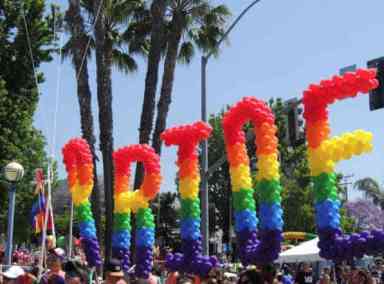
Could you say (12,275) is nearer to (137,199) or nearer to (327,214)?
(137,199)

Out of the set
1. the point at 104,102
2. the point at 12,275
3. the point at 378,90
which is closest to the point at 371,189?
the point at 104,102

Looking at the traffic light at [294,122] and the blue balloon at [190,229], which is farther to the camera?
the traffic light at [294,122]

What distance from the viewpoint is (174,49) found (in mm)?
20641

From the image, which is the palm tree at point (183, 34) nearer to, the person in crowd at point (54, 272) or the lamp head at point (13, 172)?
the lamp head at point (13, 172)

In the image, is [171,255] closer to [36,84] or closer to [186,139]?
[186,139]

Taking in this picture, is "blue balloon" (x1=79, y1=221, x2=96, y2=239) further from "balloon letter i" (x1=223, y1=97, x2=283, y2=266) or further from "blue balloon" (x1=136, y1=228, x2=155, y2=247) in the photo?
"balloon letter i" (x1=223, y1=97, x2=283, y2=266)

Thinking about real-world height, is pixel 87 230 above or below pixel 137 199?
below

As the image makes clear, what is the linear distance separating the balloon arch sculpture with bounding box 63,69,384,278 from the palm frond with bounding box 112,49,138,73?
12.3 meters

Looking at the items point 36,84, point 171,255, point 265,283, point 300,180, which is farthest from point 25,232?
point 265,283

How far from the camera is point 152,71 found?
66.2ft

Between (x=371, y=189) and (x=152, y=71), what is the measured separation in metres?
73.1

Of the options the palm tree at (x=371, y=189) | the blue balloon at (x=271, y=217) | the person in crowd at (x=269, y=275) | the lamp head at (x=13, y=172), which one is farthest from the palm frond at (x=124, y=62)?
the palm tree at (x=371, y=189)

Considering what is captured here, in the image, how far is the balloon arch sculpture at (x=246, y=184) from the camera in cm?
899

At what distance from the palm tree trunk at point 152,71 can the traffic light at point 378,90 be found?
324 inches
